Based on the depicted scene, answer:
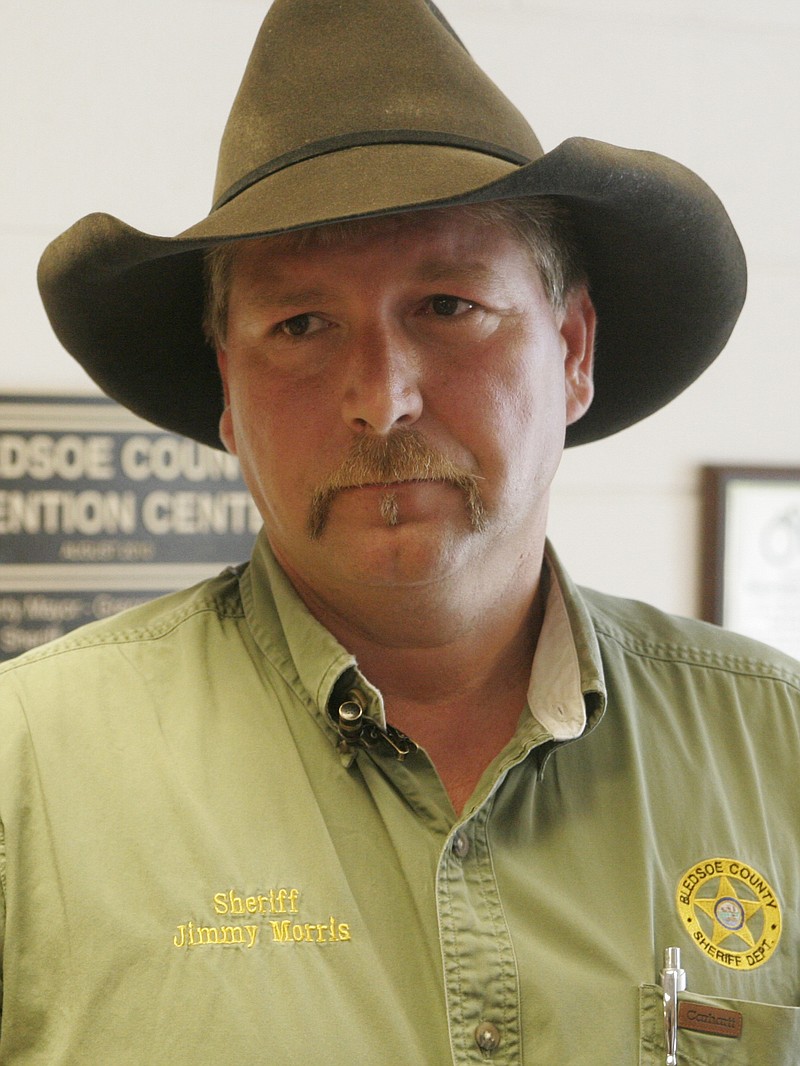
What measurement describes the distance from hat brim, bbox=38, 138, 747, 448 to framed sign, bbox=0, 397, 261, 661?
353 mm

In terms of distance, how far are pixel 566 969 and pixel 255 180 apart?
2.28 ft

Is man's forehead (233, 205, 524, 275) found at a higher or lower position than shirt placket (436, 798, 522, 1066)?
higher

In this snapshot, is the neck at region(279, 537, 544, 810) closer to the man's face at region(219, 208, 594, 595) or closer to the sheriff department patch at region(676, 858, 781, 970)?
the man's face at region(219, 208, 594, 595)

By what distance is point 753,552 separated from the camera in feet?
6.54

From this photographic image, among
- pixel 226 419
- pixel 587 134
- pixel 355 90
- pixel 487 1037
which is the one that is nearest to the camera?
pixel 487 1037

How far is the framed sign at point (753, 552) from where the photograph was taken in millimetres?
1985

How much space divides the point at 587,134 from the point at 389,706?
45.5 inches

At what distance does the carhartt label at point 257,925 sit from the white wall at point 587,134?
1017 millimetres

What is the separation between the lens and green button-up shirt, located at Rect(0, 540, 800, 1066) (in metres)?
0.93

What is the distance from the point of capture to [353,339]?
1.05 meters

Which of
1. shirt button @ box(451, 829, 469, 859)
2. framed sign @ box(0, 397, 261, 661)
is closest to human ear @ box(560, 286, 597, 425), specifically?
shirt button @ box(451, 829, 469, 859)

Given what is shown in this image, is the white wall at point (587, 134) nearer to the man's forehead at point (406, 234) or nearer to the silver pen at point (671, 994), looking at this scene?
the man's forehead at point (406, 234)

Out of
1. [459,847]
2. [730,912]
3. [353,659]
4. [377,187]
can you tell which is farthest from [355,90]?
[730,912]

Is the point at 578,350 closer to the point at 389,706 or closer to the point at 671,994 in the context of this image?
the point at 389,706
